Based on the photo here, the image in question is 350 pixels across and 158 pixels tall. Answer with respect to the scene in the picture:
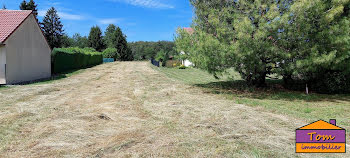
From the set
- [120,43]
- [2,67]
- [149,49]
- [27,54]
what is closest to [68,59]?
[27,54]

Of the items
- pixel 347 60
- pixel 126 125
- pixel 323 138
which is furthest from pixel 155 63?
pixel 323 138

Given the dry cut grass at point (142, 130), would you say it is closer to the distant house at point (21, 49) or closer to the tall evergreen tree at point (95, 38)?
the distant house at point (21, 49)

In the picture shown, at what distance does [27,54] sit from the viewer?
15.2 metres

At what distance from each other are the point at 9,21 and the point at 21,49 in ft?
6.23

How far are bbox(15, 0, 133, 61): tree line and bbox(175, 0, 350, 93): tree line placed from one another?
37933 mm

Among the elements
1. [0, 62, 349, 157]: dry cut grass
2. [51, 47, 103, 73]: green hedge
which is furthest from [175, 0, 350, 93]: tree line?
[51, 47, 103, 73]: green hedge

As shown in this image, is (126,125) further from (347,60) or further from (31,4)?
(31,4)

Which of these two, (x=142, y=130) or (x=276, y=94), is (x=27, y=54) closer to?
(x=142, y=130)

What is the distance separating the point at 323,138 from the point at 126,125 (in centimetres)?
387

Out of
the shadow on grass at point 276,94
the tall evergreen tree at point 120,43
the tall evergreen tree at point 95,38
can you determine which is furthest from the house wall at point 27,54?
the tall evergreen tree at point 95,38

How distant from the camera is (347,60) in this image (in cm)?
957

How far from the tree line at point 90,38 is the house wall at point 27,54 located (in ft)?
80.9

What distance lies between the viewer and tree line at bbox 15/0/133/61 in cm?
4329

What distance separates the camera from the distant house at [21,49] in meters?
12.8
